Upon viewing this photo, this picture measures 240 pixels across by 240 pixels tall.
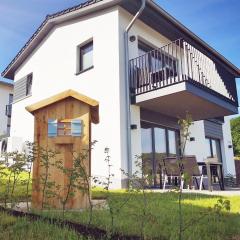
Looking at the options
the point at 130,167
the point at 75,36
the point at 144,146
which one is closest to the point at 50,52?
the point at 75,36

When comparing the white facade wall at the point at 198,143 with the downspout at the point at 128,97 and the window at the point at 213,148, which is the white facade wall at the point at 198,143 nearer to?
the window at the point at 213,148

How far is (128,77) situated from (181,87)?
1.81 m

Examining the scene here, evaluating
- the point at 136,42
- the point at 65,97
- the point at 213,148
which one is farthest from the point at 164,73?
the point at 213,148

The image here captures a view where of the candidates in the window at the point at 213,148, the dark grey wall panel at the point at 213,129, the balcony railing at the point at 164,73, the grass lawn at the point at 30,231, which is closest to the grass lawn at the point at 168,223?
the grass lawn at the point at 30,231

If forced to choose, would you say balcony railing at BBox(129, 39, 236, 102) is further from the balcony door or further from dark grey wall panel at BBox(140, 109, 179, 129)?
the balcony door

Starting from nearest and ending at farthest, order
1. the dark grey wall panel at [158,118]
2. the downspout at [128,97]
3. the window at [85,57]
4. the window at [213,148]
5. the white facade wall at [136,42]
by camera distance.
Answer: the downspout at [128,97]
the white facade wall at [136,42]
the dark grey wall panel at [158,118]
the window at [85,57]
the window at [213,148]

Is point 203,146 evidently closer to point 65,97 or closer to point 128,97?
point 128,97

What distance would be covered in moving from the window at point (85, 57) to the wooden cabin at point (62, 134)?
20.6 ft

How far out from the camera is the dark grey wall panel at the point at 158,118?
10203 mm

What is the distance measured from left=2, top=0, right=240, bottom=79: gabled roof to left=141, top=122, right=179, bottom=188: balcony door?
388 centimetres

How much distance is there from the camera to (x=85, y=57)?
1152cm

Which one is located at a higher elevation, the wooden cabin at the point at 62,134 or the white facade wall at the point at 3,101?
the white facade wall at the point at 3,101

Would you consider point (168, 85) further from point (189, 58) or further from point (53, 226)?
point (53, 226)

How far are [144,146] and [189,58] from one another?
315 centimetres
